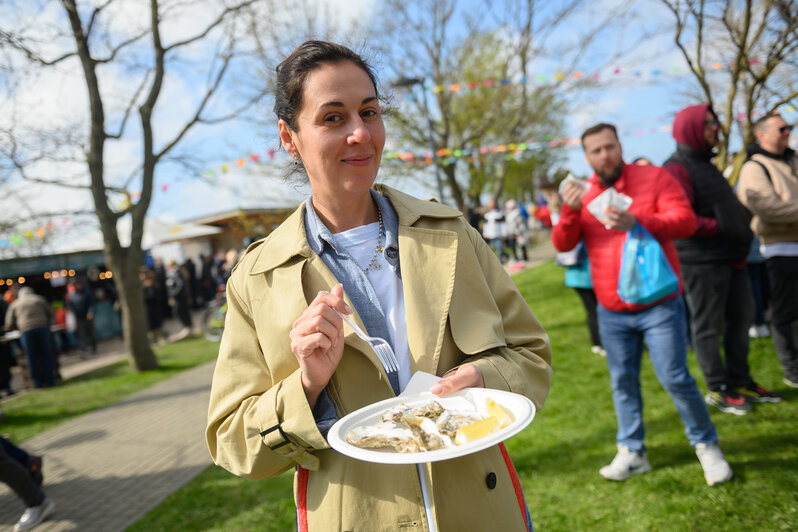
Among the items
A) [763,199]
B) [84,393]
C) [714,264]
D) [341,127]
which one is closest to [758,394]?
[714,264]

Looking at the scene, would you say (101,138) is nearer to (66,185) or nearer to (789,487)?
(66,185)

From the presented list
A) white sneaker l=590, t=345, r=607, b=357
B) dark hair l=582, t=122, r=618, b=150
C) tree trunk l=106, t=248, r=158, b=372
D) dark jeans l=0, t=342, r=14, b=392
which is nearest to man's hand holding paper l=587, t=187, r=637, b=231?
dark hair l=582, t=122, r=618, b=150

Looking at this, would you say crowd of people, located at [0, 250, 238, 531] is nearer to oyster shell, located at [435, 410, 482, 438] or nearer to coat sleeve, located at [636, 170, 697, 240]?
oyster shell, located at [435, 410, 482, 438]

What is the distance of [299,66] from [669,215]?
256cm

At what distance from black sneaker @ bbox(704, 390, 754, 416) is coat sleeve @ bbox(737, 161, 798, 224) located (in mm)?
1467

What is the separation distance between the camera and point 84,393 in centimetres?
984

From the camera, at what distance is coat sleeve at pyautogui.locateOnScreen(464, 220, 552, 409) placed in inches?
58.8

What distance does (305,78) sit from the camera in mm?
1590

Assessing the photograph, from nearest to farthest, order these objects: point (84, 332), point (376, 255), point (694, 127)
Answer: point (376, 255) < point (694, 127) < point (84, 332)

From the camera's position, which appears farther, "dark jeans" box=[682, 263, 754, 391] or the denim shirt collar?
"dark jeans" box=[682, 263, 754, 391]

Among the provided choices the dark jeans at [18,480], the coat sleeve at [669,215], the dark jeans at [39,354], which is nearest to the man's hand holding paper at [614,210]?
the coat sleeve at [669,215]

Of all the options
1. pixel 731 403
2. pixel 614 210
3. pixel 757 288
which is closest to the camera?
pixel 614 210

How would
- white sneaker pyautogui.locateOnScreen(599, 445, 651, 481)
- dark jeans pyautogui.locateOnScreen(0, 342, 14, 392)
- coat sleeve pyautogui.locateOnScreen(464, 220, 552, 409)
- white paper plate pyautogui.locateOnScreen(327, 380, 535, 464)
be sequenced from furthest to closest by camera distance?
dark jeans pyautogui.locateOnScreen(0, 342, 14, 392) → white sneaker pyautogui.locateOnScreen(599, 445, 651, 481) → coat sleeve pyautogui.locateOnScreen(464, 220, 552, 409) → white paper plate pyautogui.locateOnScreen(327, 380, 535, 464)

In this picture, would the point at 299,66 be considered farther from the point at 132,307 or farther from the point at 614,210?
the point at 132,307
